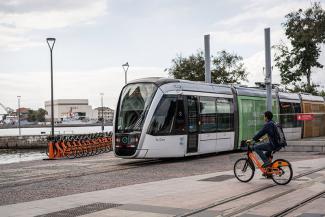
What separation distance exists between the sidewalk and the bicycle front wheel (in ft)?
0.61

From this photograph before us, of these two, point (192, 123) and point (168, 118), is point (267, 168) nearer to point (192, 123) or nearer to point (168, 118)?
point (168, 118)

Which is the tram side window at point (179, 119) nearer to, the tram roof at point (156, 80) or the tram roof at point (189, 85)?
the tram roof at point (189, 85)

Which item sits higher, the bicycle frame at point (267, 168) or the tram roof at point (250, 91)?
the tram roof at point (250, 91)

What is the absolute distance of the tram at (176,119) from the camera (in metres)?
19.7

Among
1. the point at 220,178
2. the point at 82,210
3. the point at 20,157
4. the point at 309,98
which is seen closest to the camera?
the point at 82,210

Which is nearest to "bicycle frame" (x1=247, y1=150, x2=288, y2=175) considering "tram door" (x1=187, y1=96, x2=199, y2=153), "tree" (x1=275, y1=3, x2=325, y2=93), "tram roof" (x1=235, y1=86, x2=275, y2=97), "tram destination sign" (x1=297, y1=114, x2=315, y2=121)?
"tram door" (x1=187, y1=96, x2=199, y2=153)

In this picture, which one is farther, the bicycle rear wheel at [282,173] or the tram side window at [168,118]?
the tram side window at [168,118]

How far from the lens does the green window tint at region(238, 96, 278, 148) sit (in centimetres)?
2615

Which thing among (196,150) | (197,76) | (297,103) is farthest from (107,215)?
(197,76)

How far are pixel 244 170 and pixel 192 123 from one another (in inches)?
309

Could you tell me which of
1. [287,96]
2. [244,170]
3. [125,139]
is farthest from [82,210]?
[287,96]

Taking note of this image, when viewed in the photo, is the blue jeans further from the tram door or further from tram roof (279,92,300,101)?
tram roof (279,92,300,101)

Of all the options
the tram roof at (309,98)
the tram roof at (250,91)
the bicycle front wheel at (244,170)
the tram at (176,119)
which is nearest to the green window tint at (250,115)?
the tram at (176,119)

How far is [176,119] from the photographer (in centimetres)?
2055
